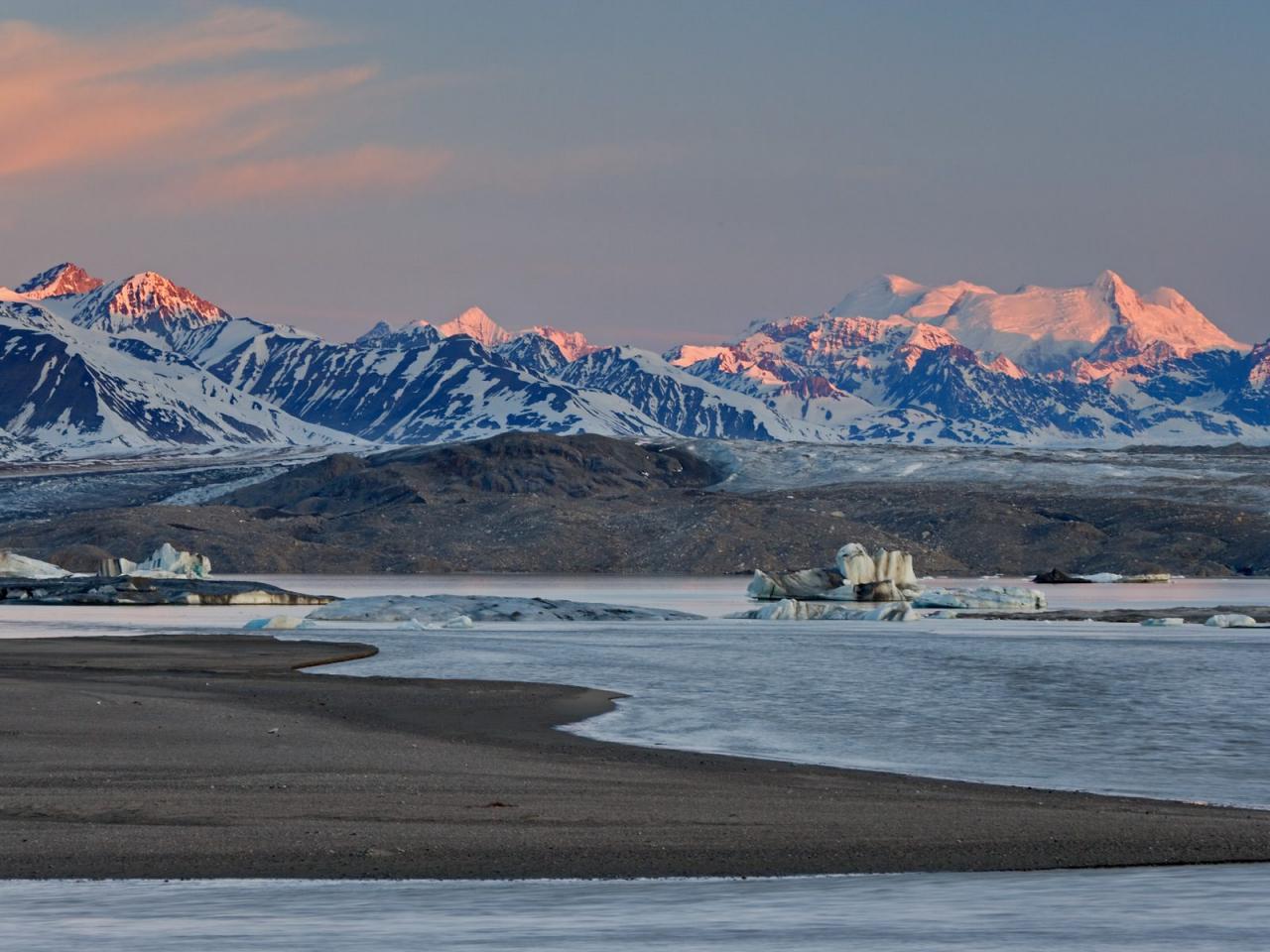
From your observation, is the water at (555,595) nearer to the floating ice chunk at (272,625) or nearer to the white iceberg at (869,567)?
the floating ice chunk at (272,625)

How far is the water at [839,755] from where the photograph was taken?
11.6 meters

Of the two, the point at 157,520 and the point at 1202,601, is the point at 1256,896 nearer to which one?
the point at 1202,601

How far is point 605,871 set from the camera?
585 inches

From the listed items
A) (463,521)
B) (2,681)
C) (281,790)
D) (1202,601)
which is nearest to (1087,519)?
(463,521)

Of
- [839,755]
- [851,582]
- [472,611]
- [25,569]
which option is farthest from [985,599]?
[839,755]

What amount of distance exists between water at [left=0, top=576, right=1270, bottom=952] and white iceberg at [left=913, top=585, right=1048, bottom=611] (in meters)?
13.4

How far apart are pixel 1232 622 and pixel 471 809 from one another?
58658 mm

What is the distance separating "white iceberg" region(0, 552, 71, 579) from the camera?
104625 mm

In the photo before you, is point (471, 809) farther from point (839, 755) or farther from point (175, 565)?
point (175, 565)

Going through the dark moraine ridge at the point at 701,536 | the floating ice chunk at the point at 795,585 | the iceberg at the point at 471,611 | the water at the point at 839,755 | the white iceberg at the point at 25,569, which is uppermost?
the dark moraine ridge at the point at 701,536

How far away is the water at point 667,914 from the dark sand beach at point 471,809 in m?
0.94

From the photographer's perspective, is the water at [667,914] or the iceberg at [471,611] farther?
the iceberg at [471,611]

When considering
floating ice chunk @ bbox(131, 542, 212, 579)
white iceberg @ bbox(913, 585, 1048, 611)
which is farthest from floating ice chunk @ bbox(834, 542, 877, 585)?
floating ice chunk @ bbox(131, 542, 212, 579)

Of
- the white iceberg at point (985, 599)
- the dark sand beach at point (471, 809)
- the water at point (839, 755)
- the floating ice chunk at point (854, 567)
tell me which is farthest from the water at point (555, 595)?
the dark sand beach at point (471, 809)
